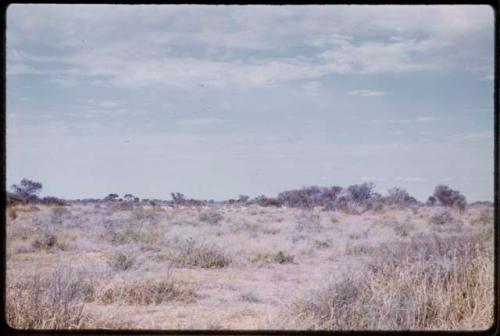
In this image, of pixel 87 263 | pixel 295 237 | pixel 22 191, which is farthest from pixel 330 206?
pixel 87 263

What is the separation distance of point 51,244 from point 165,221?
5.45 metres

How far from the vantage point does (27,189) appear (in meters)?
23.4

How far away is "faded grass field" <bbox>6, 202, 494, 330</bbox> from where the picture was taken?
15.9 feet

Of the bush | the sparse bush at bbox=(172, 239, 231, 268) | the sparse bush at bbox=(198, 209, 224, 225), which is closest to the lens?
the sparse bush at bbox=(172, 239, 231, 268)

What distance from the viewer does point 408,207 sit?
69.3 feet

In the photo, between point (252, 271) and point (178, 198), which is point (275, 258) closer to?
point (252, 271)

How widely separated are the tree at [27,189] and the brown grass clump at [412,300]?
776 inches

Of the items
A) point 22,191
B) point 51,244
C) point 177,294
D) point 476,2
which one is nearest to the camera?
point 476,2

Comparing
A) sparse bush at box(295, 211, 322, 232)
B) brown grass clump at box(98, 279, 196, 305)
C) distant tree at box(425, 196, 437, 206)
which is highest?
distant tree at box(425, 196, 437, 206)

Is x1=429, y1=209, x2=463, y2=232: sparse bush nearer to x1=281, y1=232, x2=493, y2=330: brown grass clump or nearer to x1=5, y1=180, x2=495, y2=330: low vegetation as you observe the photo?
x1=5, y1=180, x2=495, y2=330: low vegetation

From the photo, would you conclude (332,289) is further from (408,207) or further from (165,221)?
(408,207)

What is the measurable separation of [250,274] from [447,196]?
13980mm

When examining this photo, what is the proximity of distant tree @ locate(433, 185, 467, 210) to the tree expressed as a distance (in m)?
14.3

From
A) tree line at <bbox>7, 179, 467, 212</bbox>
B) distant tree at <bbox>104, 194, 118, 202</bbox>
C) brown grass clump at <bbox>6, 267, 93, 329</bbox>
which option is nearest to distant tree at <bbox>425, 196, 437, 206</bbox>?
tree line at <bbox>7, 179, 467, 212</bbox>
